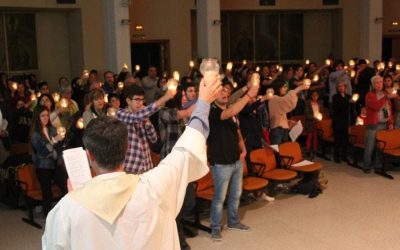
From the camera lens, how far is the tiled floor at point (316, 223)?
6656mm

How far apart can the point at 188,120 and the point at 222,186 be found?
2.80 metres

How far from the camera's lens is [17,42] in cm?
1703

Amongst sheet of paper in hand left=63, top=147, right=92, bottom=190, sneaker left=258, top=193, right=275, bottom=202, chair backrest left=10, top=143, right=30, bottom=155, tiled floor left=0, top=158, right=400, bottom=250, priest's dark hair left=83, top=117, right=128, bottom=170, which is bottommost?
tiled floor left=0, top=158, right=400, bottom=250

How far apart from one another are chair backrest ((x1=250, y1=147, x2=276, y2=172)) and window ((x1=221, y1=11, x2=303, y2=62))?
1272 centimetres

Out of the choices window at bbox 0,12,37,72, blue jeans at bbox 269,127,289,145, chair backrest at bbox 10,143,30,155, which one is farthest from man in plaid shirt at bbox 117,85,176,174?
window at bbox 0,12,37,72

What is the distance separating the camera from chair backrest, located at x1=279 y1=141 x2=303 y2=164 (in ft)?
29.3

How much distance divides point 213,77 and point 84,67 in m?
14.7

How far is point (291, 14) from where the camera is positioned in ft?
71.4

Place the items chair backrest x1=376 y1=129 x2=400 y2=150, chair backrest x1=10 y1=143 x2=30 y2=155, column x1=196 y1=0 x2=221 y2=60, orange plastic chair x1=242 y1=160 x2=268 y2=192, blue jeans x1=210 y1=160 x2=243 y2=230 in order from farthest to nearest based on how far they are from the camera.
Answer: column x1=196 y1=0 x2=221 y2=60 → chair backrest x1=376 y1=129 x2=400 y2=150 → chair backrest x1=10 y1=143 x2=30 y2=155 → orange plastic chair x1=242 y1=160 x2=268 y2=192 → blue jeans x1=210 y1=160 x2=243 y2=230

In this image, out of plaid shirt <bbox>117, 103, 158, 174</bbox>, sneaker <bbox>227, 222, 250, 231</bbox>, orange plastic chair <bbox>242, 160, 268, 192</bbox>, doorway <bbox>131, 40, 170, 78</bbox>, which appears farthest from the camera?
doorway <bbox>131, 40, 170, 78</bbox>

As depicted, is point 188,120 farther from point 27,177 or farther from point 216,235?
point 27,177

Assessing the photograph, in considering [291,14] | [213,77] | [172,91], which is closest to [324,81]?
[291,14]

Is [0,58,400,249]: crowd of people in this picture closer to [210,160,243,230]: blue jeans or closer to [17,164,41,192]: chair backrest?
[210,160,243,230]: blue jeans

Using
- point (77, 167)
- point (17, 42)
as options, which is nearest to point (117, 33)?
point (17, 42)
